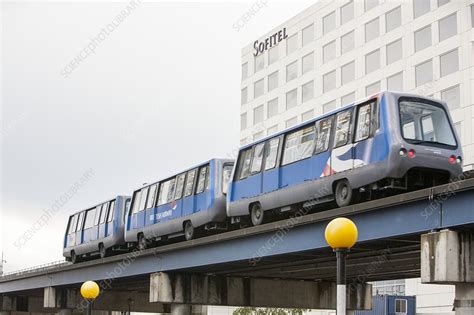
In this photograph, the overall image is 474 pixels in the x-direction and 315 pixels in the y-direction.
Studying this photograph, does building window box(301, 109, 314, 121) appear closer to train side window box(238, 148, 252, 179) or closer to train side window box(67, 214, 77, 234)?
train side window box(67, 214, 77, 234)

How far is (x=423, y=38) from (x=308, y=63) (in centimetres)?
1390

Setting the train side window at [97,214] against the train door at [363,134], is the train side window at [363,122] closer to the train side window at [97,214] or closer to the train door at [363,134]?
the train door at [363,134]

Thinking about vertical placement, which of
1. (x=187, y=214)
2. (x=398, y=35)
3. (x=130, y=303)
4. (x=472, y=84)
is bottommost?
(x=130, y=303)

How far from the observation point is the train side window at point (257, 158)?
23.1m

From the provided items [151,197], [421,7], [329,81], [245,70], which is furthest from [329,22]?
[151,197]

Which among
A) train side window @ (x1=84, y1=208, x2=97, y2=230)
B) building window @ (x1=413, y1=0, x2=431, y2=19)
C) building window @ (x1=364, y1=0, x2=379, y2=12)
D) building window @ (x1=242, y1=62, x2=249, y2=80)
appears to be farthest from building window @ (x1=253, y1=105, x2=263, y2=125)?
train side window @ (x1=84, y1=208, x2=97, y2=230)

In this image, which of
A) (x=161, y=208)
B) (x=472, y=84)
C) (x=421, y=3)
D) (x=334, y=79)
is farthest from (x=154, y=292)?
(x=334, y=79)

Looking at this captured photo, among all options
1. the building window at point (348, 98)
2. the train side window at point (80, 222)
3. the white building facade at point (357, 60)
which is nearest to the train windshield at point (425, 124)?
the train side window at point (80, 222)

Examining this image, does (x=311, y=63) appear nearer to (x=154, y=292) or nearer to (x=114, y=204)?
(x=114, y=204)

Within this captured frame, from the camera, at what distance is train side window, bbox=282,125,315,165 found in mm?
20766

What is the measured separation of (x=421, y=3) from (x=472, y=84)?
25.1ft

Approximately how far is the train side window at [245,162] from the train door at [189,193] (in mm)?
3107

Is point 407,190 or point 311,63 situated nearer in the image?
point 407,190

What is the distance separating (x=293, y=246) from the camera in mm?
20688
